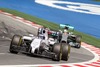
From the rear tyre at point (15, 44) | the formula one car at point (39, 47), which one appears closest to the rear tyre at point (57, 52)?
the formula one car at point (39, 47)

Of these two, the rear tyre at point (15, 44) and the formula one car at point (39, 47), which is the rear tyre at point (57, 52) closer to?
the formula one car at point (39, 47)

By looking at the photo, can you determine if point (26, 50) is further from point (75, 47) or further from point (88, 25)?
point (88, 25)

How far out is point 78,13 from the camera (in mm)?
25750

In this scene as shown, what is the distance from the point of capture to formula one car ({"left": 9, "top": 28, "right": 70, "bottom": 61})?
9.17m


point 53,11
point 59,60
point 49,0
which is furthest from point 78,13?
point 59,60

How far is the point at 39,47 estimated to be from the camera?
365 inches

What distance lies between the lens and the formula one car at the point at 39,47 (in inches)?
361

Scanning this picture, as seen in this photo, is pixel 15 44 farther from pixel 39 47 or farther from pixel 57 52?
pixel 57 52

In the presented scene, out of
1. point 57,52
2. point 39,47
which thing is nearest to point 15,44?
point 39,47

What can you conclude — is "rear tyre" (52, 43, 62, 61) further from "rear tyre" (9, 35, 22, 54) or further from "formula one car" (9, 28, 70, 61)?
"rear tyre" (9, 35, 22, 54)

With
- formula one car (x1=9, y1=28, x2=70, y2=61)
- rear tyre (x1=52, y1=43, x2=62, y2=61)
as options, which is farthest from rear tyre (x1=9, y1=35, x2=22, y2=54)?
rear tyre (x1=52, y1=43, x2=62, y2=61)

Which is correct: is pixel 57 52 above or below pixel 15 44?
below

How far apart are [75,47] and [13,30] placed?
3.24 m

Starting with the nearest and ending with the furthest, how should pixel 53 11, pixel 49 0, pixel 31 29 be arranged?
pixel 31 29 < pixel 53 11 < pixel 49 0
